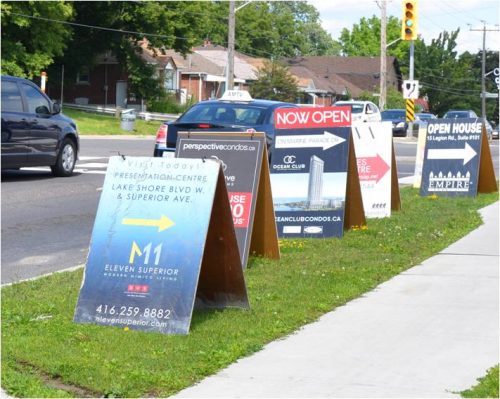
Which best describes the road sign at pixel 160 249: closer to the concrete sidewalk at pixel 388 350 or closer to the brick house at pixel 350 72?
the concrete sidewalk at pixel 388 350

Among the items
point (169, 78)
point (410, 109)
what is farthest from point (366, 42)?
point (410, 109)

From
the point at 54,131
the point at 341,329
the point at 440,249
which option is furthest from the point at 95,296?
Result: the point at 54,131

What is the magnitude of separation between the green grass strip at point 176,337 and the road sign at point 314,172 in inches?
15.1

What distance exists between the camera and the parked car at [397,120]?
51856mm

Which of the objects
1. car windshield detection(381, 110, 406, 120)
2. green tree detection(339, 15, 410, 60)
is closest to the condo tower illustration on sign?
car windshield detection(381, 110, 406, 120)

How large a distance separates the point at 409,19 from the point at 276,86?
36.2m

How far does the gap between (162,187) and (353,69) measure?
9618cm

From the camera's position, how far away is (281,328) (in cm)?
744

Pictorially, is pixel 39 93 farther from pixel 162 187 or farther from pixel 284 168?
pixel 162 187

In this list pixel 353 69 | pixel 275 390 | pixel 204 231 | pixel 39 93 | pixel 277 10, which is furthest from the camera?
pixel 277 10

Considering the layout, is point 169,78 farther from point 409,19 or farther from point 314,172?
point 314,172

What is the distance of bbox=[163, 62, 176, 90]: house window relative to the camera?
70.9 metres

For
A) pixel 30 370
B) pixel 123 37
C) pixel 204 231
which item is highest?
pixel 123 37

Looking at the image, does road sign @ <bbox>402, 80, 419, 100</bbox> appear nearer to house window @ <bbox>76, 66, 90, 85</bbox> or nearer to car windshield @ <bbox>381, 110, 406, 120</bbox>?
car windshield @ <bbox>381, 110, 406, 120</bbox>
